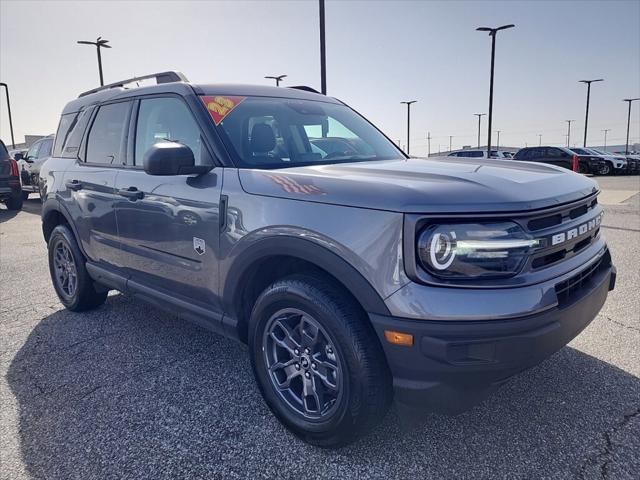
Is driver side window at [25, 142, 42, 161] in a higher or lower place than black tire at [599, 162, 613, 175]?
higher

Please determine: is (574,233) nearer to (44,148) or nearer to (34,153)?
(44,148)

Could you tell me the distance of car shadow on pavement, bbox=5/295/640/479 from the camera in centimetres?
223

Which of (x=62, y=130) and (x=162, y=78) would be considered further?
(x=62, y=130)

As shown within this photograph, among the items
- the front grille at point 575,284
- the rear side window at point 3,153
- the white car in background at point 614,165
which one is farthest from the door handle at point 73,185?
the white car in background at point 614,165

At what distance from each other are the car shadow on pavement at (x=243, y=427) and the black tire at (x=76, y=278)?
2.96 feet

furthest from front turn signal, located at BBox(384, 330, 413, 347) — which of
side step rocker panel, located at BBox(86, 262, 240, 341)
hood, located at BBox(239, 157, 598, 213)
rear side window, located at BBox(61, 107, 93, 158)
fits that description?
rear side window, located at BBox(61, 107, 93, 158)

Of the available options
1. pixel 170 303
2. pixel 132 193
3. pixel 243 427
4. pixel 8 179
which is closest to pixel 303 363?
pixel 243 427

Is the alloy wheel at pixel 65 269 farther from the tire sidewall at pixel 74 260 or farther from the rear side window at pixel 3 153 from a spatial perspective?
the rear side window at pixel 3 153

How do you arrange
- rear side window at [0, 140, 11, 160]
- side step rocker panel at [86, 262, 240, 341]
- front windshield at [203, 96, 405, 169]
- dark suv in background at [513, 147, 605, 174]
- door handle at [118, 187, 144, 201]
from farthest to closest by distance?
dark suv in background at [513, 147, 605, 174] → rear side window at [0, 140, 11, 160] → door handle at [118, 187, 144, 201] → front windshield at [203, 96, 405, 169] → side step rocker panel at [86, 262, 240, 341]

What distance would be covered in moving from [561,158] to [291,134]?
23.0m

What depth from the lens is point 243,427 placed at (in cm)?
257

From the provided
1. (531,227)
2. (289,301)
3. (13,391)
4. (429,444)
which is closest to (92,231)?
(13,391)

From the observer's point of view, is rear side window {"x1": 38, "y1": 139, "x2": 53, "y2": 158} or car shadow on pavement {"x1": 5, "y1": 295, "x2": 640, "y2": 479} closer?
car shadow on pavement {"x1": 5, "y1": 295, "x2": 640, "y2": 479}

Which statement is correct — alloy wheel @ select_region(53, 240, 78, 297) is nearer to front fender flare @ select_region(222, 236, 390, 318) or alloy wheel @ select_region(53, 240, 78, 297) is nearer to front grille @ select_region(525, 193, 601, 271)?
front fender flare @ select_region(222, 236, 390, 318)
